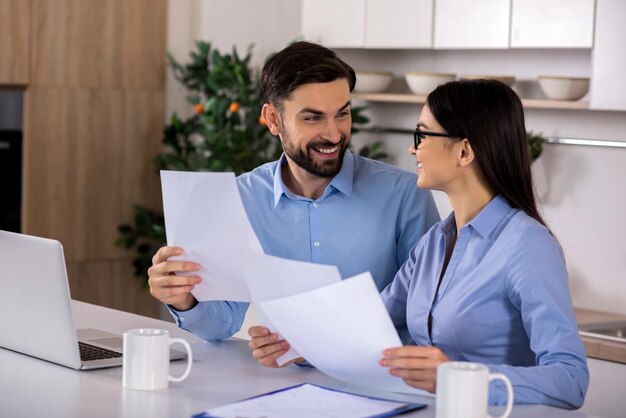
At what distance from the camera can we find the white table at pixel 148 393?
1892 millimetres

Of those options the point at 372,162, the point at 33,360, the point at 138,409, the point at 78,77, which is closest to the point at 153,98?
the point at 78,77

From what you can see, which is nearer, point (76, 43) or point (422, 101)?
point (422, 101)

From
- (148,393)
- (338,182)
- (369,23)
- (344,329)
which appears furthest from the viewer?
(369,23)

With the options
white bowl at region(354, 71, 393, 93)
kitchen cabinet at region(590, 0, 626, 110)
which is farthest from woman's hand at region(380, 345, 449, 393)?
white bowl at region(354, 71, 393, 93)

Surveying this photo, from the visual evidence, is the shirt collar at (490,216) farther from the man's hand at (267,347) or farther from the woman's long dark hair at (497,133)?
the man's hand at (267,347)

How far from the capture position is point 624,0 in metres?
3.66

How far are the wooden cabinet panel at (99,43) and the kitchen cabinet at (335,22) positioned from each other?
862 millimetres

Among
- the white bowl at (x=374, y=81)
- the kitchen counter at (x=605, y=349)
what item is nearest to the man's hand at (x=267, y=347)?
the kitchen counter at (x=605, y=349)

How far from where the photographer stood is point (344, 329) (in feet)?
6.06

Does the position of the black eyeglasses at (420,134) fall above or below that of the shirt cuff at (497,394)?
above

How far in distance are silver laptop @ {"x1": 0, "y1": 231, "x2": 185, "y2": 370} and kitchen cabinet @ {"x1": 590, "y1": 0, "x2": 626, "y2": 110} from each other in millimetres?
2010

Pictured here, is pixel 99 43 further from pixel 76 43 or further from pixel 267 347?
pixel 267 347

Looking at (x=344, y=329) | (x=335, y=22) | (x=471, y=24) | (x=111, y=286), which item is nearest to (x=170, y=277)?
(x=344, y=329)

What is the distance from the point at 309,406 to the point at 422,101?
8.57 feet
